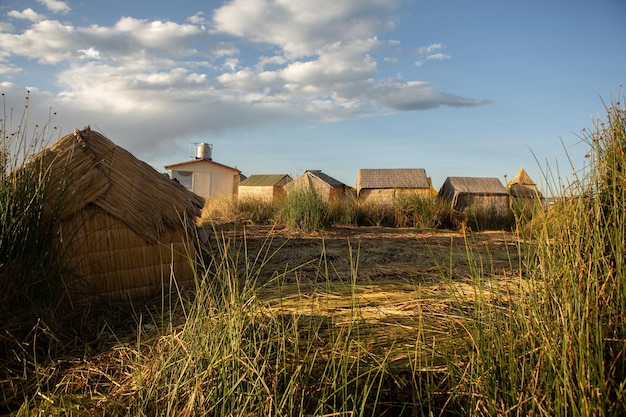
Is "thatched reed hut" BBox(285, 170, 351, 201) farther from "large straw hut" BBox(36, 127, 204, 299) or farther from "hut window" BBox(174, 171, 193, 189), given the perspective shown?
"hut window" BBox(174, 171, 193, 189)

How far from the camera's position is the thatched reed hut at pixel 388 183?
13.4 metres

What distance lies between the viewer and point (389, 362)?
209cm

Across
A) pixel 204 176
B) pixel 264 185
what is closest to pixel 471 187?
pixel 264 185

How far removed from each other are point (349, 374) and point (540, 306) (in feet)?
2.41

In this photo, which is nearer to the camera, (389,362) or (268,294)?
(389,362)

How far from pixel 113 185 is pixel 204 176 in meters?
23.0

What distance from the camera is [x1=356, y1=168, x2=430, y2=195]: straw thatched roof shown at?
13852 millimetres

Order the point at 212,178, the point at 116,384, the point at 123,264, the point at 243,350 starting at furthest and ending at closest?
the point at 212,178, the point at 123,264, the point at 116,384, the point at 243,350

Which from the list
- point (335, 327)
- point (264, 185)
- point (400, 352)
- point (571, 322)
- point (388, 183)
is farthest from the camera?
point (264, 185)

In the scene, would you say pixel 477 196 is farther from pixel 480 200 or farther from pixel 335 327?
pixel 335 327

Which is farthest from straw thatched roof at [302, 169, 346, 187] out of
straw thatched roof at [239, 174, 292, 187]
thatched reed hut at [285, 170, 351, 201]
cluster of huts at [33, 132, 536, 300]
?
cluster of huts at [33, 132, 536, 300]

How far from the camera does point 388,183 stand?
1395 cm

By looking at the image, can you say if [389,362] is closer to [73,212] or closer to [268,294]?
[268,294]

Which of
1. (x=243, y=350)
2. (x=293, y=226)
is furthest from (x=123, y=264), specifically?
(x=293, y=226)
